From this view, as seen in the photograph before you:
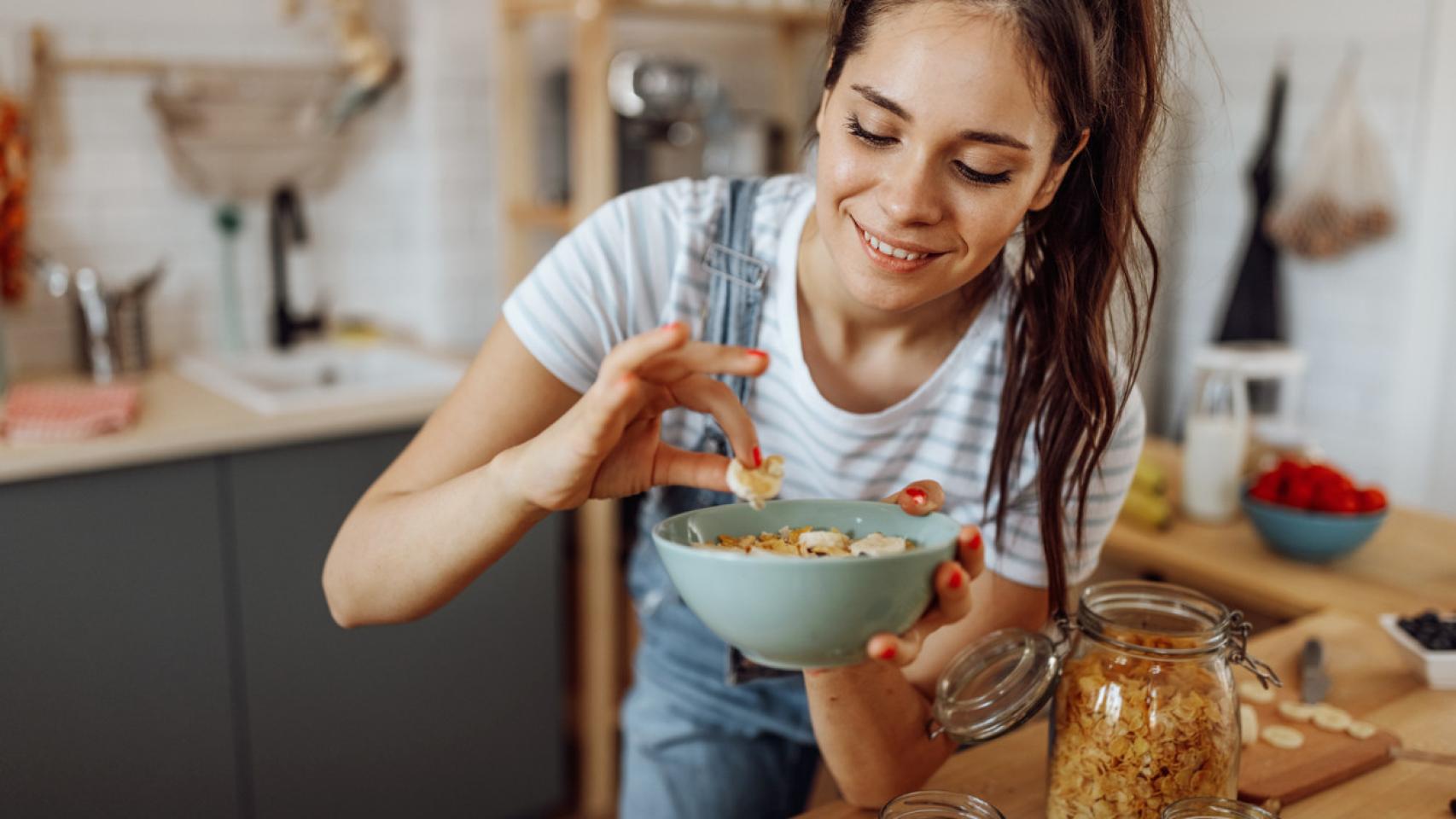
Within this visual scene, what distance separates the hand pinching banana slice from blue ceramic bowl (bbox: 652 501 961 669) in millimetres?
48

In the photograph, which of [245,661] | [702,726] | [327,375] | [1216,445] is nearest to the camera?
[702,726]

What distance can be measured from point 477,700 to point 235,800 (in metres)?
0.47

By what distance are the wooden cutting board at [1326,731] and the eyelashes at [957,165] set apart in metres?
0.53

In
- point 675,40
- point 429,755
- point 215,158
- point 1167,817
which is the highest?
point 675,40

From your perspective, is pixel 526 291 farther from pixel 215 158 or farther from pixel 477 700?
pixel 215 158

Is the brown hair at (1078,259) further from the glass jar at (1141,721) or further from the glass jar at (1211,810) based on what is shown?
the glass jar at (1211,810)

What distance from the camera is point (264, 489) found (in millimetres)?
2076

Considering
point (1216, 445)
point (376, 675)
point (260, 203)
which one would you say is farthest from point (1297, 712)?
point (260, 203)

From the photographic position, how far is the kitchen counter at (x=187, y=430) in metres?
1.84

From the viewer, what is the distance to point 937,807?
2.91 ft

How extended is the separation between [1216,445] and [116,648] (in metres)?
1.81

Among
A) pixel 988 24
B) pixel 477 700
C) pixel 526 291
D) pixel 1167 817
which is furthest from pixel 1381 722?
pixel 477 700

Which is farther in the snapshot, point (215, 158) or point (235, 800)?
point (215, 158)

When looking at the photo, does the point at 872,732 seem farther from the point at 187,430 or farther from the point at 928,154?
the point at 187,430
